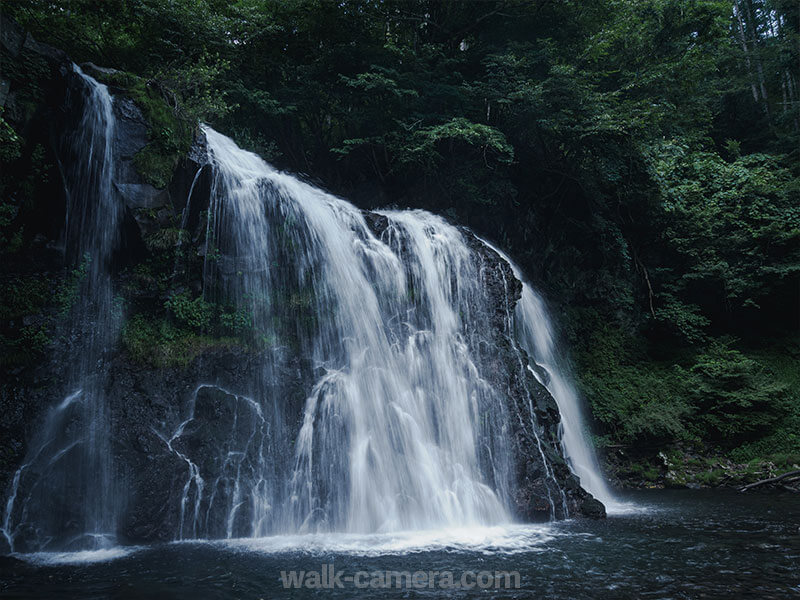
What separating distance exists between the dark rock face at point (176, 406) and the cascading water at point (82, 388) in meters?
0.16

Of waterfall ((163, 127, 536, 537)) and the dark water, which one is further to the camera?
waterfall ((163, 127, 536, 537))

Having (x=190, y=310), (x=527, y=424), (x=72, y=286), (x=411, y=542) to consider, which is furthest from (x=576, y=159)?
(x=72, y=286)

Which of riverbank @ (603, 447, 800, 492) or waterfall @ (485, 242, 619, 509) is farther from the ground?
waterfall @ (485, 242, 619, 509)

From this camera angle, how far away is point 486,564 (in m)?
5.57

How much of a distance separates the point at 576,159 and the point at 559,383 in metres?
6.83

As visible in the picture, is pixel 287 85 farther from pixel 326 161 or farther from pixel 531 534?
pixel 531 534

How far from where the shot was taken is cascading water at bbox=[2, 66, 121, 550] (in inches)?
270

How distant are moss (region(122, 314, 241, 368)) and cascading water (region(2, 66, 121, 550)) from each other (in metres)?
0.35

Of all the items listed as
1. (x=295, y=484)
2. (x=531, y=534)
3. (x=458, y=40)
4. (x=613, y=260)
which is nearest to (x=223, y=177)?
(x=295, y=484)

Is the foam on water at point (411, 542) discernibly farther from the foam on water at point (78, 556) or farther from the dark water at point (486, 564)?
the foam on water at point (78, 556)

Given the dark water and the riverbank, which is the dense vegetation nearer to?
the riverbank

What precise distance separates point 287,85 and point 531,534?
1377 cm

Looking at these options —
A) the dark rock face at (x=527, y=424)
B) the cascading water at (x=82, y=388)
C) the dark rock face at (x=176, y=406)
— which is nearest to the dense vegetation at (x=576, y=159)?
the dark rock face at (x=527, y=424)

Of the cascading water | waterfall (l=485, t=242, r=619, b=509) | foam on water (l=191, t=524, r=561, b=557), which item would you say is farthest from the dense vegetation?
foam on water (l=191, t=524, r=561, b=557)
